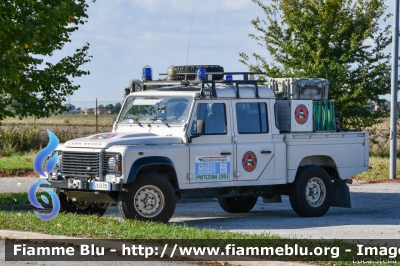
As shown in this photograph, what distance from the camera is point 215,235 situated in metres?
11.5

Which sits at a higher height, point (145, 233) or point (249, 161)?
point (249, 161)

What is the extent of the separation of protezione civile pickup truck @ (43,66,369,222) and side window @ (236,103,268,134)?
0.06 feet

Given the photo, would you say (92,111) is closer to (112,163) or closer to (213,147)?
(213,147)

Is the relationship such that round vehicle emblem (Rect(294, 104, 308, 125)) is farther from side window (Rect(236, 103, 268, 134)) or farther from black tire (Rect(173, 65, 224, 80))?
black tire (Rect(173, 65, 224, 80))

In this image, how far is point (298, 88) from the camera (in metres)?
16.1

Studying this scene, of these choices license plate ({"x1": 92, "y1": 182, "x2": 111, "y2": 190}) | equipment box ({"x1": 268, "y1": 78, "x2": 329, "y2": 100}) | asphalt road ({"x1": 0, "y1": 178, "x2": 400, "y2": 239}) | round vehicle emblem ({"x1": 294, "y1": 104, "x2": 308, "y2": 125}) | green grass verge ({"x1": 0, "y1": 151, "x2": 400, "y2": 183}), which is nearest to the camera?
asphalt road ({"x1": 0, "y1": 178, "x2": 400, "y2": 239})

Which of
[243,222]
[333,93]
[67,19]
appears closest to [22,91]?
[67,19]

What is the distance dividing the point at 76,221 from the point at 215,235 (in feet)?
8.15

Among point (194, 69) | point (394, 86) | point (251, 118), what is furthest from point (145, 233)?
point (394, 86)

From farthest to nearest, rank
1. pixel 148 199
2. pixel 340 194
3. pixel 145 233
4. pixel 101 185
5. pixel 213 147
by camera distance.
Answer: pixel 340 194 → pixel 213 147 → pixel 148 199 → pixel 101 185 → pixel 145 233

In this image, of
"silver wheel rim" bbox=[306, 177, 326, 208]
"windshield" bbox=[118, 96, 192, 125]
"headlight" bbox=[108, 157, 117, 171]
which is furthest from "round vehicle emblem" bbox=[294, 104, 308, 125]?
"headlight" bbox=[108, 157, 117, 171]

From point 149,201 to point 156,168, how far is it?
65 centimetres

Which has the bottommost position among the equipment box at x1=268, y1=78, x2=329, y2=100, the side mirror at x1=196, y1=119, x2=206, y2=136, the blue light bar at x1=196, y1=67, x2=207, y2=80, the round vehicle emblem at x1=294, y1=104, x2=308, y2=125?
the side mirror at x1=196, y1=119, x2=206, y2=136

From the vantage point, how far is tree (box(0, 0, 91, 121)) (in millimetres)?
17359
